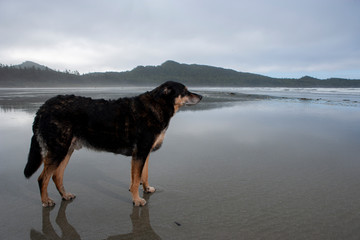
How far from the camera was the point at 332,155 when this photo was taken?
5402 mm

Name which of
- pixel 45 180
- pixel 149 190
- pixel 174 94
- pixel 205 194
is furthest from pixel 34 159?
pixel 205 194

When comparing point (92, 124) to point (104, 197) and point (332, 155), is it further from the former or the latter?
point (332, 155)

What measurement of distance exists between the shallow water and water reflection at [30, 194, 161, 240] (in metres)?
0.01

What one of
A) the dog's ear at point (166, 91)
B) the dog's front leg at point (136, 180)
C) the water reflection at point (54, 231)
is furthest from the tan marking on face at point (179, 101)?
the water reflection at point (54, 231)

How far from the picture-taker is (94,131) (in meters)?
3.60

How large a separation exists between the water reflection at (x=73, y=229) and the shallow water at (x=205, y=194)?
1 cm

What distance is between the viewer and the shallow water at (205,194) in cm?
280

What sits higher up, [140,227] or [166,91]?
[166,91]

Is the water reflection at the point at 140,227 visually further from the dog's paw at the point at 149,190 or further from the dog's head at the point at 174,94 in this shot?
the dog's head at the point at 174,94

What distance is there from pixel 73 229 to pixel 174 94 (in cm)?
247

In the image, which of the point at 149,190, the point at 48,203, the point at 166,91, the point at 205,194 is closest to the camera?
the point at 48,203

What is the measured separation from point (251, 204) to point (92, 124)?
2570 mm

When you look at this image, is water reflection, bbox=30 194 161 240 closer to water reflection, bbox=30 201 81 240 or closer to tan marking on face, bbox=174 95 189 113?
water reflection, bbox=30 201 81 240

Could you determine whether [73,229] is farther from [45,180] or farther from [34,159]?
[34,159]
